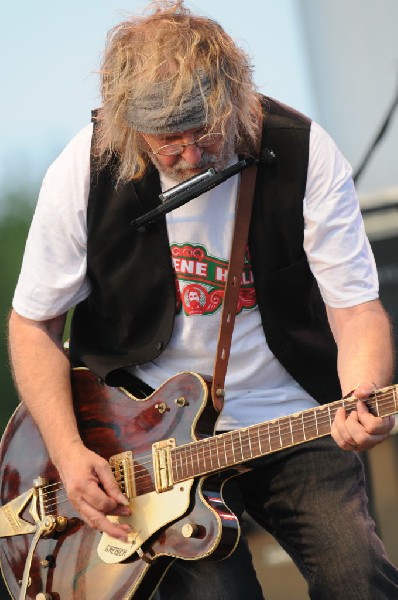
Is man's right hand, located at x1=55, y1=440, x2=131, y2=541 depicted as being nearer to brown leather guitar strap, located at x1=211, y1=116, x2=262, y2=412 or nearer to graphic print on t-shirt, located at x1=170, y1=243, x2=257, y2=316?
brown leather guitar strap, located at x1=211, y1=116, x2=262, y2=412

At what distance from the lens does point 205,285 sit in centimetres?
A: 298

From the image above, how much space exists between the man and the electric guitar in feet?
0.22

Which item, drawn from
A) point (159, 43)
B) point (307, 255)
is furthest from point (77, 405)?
point (159, 43)

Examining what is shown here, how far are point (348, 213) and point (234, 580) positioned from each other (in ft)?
3.06

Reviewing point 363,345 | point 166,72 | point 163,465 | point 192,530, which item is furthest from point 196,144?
point 192,530

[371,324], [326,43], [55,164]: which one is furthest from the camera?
[326,43]

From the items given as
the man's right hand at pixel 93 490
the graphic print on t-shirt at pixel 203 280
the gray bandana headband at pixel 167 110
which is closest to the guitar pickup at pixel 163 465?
the man's right hand at pixel 93 490

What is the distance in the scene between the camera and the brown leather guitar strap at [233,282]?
290 centimetres

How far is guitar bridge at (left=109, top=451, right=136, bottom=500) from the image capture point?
3.01 metres

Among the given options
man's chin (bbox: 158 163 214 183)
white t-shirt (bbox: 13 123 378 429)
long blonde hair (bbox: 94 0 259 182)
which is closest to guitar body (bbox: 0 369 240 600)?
white t-shirt (bbox: 13 123 378 429)

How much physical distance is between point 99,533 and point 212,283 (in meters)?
0.72

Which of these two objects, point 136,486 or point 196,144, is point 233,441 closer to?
point 136,486

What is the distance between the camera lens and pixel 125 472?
302 centimetres

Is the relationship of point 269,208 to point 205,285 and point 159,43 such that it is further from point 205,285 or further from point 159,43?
point 159,43
